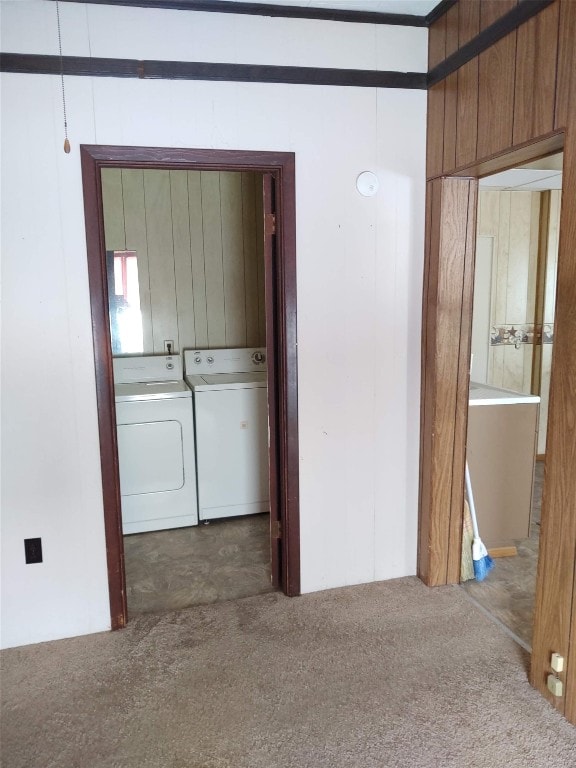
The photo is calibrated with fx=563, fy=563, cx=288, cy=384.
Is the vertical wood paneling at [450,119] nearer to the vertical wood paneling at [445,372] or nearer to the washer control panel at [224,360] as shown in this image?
the vertical wood paneling at [445,372]

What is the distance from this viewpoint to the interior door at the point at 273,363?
2592 millimetres

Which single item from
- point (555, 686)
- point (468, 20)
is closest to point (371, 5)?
point (468, 20)

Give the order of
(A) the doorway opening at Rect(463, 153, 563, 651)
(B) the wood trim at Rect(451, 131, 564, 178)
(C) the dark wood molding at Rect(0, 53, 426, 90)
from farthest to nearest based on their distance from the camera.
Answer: (A) the doorway opening at Rect(463, 153, 563, 651), (C) the dark wood molding at Rect(0, 53, 426, 90), (B) the wood trim at Rect(451, 131, 564, 178)

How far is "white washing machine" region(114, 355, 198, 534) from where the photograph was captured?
11.3ft

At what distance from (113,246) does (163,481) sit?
1683mm

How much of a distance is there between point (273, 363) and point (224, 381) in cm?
113

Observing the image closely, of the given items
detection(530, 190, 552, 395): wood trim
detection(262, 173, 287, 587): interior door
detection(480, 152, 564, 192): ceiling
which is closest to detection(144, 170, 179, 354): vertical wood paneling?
detection(262, 173, 287, 587): interior door

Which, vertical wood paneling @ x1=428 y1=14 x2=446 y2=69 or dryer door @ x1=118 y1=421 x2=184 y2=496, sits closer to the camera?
vertical wood paneling @ x1=428 y1=14 x2=446 y2=69

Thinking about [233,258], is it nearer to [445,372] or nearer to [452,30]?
[445,372]

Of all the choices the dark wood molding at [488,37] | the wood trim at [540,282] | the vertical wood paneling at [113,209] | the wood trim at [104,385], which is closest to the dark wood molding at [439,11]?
the dark wood molding at [488,37]

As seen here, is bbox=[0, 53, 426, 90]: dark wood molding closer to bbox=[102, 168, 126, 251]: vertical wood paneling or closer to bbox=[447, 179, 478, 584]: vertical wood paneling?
bbox=[447, 179, 478, 584]: vertical wood paneling

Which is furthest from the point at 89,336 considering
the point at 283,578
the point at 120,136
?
the point at 283,578

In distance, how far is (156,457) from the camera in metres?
3.53

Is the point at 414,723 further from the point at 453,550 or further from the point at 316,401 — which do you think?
the point at 316,401
